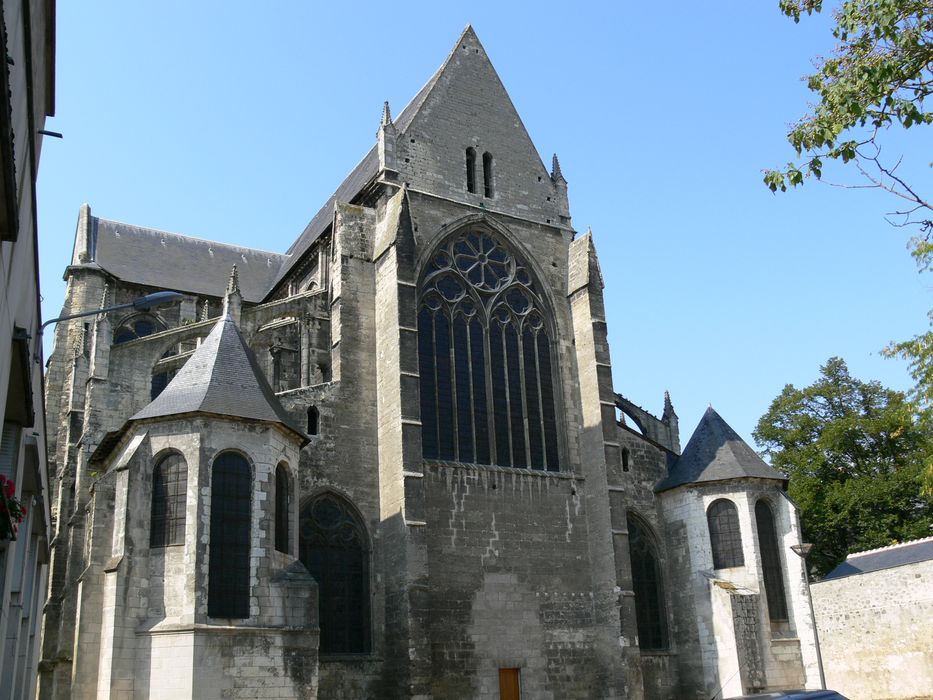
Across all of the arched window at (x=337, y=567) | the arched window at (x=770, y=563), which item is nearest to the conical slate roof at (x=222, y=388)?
the arched window at (x=337, y=567)

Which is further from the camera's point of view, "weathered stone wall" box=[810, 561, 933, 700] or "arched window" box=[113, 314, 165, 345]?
"arched window" box=[113, 314, 165, 345]

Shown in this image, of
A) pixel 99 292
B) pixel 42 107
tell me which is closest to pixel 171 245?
pixel 99 292

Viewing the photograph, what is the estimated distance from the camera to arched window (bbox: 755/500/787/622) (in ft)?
69.4

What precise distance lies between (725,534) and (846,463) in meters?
13.0

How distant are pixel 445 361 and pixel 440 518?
372 cm

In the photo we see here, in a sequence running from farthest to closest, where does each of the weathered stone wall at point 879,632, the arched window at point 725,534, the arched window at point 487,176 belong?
the arched window at point 487,176 < the weathered stone wall at point 879,632 < the arched window at point 725,534

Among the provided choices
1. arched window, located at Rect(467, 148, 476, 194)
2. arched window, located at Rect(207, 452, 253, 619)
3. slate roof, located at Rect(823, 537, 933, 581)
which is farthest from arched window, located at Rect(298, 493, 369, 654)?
slate roof, located at Rect(823, 537, 933, 581)

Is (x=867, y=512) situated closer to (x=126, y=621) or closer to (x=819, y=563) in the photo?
(x=819, y=563)

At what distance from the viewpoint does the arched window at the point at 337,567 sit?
59.7ft

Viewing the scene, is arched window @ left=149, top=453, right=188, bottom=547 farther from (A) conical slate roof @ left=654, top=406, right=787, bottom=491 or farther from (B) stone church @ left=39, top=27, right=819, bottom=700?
(A) conical slate roof @ left=654, top=406, right=787, bottom=491

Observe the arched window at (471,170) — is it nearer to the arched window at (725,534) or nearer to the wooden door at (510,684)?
the arched window at (725,534)

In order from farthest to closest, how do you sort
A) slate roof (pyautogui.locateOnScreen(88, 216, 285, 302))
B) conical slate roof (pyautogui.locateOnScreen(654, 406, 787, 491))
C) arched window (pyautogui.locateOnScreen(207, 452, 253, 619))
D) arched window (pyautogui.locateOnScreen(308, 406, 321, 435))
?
slate roof (pyautogui.locateOnScreen(88, 216, 285, 302)) < conical slate roof (pyautogui.locateOnScreen(654, 406, 787, 491)) < arched window (pyautogui.locateOnScreen(308, 406, 321, 435)) < arched window (pyautogui.locateOnScreen(207, 452, 253, 619))

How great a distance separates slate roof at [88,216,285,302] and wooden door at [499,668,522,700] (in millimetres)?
16108

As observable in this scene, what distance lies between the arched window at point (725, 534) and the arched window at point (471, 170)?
31.6 feet
